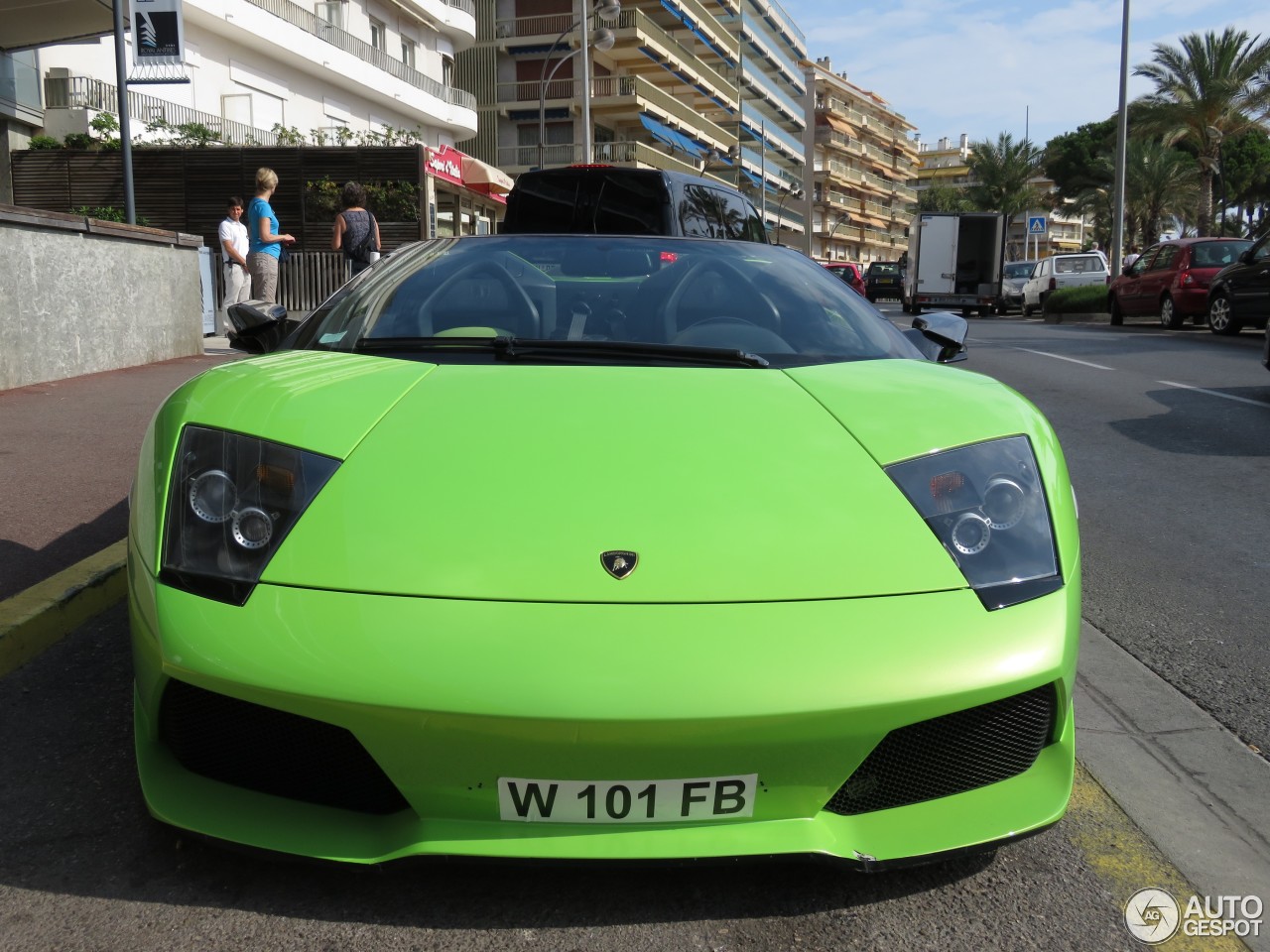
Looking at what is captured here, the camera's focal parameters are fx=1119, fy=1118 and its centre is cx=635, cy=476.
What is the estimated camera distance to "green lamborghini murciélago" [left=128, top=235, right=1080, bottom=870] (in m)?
1.67

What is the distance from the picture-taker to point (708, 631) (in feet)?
5.72

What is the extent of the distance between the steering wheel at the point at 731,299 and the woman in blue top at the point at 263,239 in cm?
840

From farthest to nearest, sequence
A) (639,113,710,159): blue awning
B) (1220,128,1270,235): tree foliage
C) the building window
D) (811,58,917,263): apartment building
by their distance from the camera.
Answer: (811,58,917,263): apartment building, (1220,128,1270,235): tree foliage, (639,113,710,159): blue awning, the building window

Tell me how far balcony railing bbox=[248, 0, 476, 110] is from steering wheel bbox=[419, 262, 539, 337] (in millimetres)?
28172

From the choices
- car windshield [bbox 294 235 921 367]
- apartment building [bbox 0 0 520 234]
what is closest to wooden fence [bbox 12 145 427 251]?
apartment building [bbox 0 0 520 234]

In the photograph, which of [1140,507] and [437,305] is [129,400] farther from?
[1140,507]

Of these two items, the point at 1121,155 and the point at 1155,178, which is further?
the point at 1155,178

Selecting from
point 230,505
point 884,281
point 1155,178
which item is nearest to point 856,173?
point 1155,178

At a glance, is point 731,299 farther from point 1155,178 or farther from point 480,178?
point 1155,178

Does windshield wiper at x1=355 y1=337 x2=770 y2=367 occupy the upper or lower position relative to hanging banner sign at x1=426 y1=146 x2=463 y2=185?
lower

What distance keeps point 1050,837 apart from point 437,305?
197cm

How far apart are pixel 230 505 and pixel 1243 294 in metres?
16.2

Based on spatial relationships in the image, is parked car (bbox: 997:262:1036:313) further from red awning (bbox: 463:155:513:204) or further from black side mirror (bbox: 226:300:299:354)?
black side mirror (bbox: 226:300:299:354)

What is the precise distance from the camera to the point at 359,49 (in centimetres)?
3209
